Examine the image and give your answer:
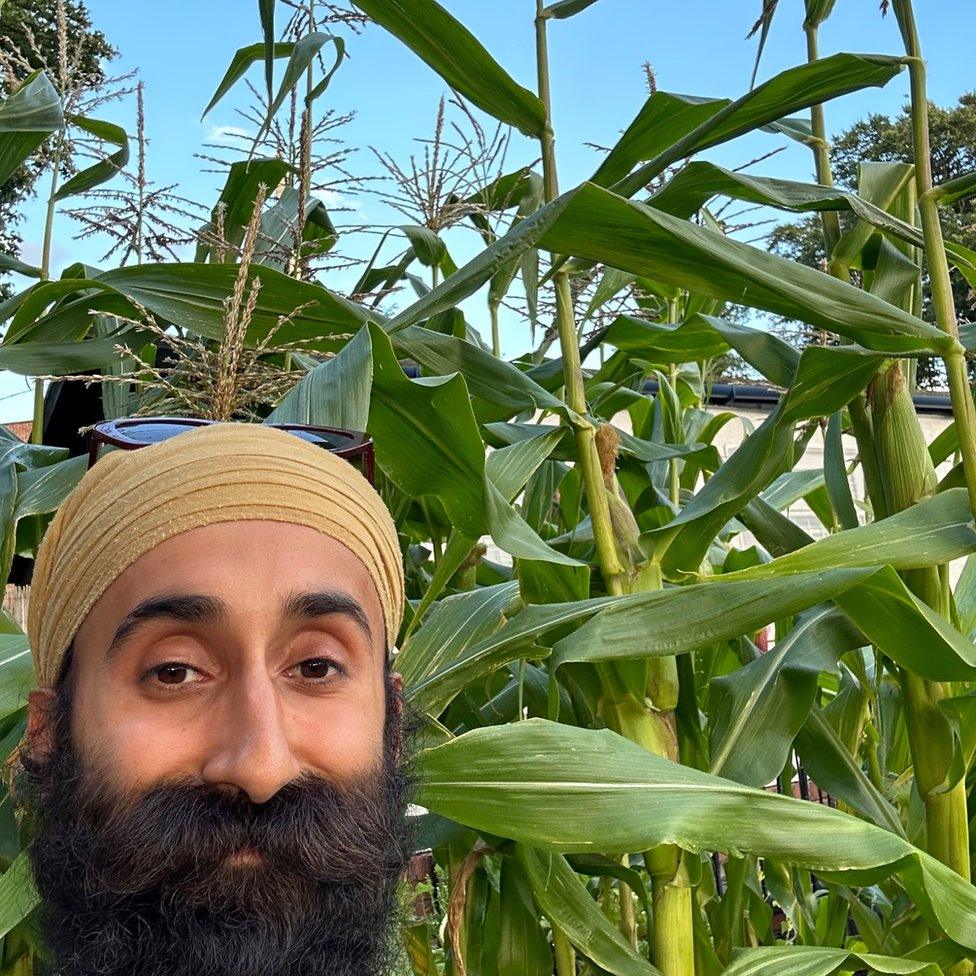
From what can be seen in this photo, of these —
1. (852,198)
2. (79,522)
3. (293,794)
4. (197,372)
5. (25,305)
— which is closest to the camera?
(293,794)

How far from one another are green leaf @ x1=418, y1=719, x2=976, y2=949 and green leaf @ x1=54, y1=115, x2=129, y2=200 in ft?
3.71

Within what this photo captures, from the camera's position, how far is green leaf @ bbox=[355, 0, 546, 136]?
1097 millimetres

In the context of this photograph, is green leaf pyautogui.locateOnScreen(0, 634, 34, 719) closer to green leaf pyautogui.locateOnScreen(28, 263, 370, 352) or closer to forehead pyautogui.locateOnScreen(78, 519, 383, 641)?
forehead pyautogui.locateOnScreen(78, 519, 383, 641)

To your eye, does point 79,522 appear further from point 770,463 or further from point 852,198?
point 852,198

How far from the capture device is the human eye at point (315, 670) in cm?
87

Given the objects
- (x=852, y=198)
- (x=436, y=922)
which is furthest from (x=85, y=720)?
(x=436, y=922)

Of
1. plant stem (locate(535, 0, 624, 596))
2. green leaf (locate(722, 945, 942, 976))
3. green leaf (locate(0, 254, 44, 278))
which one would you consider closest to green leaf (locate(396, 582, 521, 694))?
plant stem (locate(535, 0, 624, 596))

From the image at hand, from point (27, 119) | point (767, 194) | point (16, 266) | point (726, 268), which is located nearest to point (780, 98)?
point (767, 194)

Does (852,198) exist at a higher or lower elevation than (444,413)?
higher

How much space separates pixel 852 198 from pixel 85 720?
3.06ft

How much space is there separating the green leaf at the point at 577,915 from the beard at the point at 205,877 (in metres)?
0.24

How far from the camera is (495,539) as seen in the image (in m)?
0.97

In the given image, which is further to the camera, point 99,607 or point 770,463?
point 770,463

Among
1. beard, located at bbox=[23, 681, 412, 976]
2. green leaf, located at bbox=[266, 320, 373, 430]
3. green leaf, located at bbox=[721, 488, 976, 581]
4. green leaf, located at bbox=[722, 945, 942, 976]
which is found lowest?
green leaf, located at bbox=[722, 945, 942, 976]
